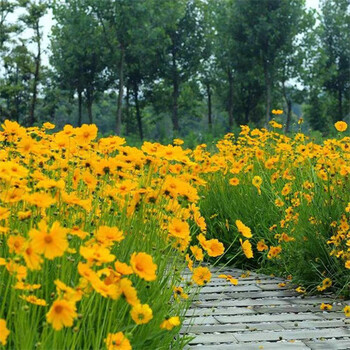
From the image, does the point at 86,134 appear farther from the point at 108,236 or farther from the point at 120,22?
the point at 120,22

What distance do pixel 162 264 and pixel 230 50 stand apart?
3075cm

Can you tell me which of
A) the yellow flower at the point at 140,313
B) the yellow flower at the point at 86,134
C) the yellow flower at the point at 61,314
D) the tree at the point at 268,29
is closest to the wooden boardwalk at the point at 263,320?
the yellow flower at the point at 140,313

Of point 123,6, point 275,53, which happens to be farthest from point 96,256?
point 275,53

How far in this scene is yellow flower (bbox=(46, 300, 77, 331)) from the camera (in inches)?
64.0

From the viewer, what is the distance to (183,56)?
35844 millimetres

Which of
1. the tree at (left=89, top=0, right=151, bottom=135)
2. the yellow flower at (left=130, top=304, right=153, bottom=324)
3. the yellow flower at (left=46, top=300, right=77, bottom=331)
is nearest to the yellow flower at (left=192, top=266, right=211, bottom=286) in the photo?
the yellow flower at (left=130, top=304, right=153, bottom=324)

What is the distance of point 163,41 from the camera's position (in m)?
33.8

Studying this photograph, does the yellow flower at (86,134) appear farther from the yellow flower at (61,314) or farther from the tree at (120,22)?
the tree at (120,22)

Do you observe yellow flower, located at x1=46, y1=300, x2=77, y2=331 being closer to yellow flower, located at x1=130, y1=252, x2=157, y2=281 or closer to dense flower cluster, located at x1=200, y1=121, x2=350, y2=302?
yellow flower, located at x1=130, y1=252, x2=157, y2=281

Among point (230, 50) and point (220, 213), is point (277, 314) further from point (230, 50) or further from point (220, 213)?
point (230, 50)

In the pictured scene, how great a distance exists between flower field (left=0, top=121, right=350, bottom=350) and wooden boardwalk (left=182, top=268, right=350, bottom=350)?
140 millimetres

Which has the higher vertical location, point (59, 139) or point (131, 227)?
point (59, 139)

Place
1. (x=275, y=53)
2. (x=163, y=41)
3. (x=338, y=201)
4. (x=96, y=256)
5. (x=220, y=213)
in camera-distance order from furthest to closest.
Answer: (x=163, y=41)
(x=275, y=53)
(x=220, y=213)
(x=338, y=201)
(x=96, y=256)

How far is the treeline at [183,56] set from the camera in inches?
1219
